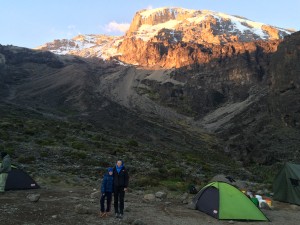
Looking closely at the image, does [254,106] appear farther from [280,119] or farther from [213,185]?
[213,185]

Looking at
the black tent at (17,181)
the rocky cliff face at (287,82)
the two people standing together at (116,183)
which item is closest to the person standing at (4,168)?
the black tent at (17,181)

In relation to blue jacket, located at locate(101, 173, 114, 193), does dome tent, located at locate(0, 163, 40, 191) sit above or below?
below

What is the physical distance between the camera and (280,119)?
10969 centimetres

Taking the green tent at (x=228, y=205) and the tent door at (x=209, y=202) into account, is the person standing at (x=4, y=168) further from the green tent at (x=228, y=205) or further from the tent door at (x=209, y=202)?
the green tent at (x=228, y=205)

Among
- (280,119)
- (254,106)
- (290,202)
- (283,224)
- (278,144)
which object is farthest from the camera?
(254,106)

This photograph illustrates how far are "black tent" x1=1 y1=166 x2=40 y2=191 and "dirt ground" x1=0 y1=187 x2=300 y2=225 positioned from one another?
64cm

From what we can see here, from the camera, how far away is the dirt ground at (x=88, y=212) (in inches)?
598

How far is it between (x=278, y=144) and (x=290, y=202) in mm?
65561

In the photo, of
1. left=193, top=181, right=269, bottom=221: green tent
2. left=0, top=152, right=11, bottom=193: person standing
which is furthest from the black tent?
left=193, top=181, right=269, bottom=221: green tent

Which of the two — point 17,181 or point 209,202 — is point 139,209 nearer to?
point 209,202

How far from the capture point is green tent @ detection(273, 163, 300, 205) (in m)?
23.5

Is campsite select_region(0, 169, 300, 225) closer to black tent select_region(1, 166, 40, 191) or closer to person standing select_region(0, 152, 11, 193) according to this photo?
black tent select_region(1, 166, 40, 191)

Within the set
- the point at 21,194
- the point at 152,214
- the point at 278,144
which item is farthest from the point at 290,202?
the point at 278,144

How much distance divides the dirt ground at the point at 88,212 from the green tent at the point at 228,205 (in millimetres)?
401
